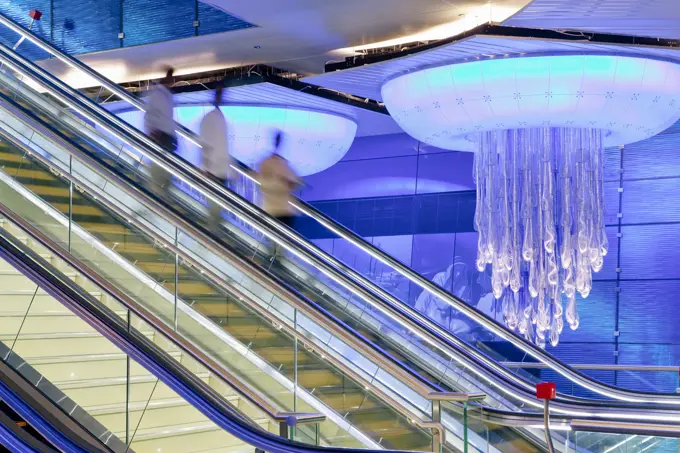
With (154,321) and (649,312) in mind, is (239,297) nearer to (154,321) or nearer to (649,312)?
(154,321)

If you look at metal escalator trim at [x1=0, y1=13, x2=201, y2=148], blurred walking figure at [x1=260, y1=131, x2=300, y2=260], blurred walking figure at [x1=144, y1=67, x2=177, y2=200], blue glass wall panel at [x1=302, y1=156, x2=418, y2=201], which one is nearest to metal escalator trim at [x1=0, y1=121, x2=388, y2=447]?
metal escalator trim at [x1=0, y1=13, x2=201, y2=148]

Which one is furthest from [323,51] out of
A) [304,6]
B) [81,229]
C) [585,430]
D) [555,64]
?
[585,430]

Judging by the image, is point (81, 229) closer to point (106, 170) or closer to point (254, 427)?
point (106, 170)

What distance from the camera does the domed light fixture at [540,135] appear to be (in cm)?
889

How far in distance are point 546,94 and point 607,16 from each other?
1471 mm

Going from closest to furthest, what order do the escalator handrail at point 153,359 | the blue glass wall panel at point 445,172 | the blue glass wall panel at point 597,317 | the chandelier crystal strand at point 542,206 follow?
1. the escalator handrail at point 153,359
2. the chandelier crystal strand at point 542,206
3. the blue glass wall panel at point 597,317
4. the blue glass wall panel at point 445,172

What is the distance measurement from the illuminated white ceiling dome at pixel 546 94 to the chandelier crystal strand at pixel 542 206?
0.35 metres

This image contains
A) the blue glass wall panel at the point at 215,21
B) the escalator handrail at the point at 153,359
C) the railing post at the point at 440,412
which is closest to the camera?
the escalator handrail at the point at 153,359

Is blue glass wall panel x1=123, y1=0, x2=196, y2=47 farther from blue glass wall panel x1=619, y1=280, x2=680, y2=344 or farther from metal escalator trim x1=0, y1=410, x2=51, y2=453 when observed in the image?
metal escalator trim x1=0, y1=410, x2=51, y2=453

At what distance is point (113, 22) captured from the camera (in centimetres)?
1173

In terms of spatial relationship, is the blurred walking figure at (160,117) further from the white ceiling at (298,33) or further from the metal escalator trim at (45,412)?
the metal escalator trim at (45,412)

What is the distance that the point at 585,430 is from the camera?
4.75 m

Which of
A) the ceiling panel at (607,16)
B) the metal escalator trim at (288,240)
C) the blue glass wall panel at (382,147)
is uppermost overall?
the blue glass wall panel at (382,147)

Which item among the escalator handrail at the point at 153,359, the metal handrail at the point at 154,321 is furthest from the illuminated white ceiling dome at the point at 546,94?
the escalator handrail at the point at 153,359
